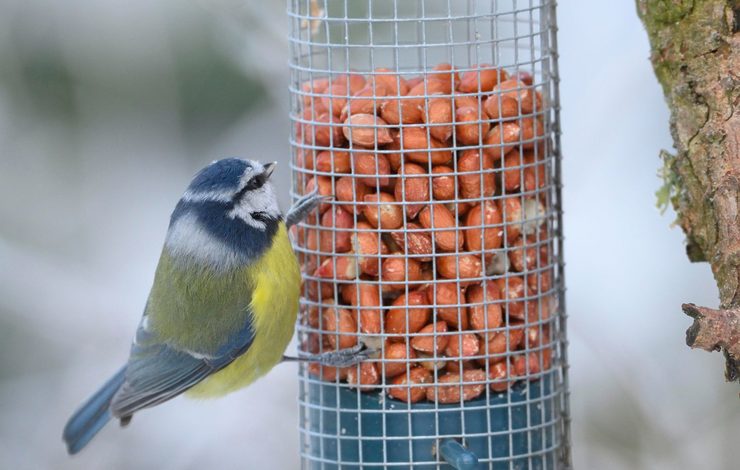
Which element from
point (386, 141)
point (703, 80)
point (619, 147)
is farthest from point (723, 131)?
point (619, 147)

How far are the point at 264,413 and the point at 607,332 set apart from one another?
119cm

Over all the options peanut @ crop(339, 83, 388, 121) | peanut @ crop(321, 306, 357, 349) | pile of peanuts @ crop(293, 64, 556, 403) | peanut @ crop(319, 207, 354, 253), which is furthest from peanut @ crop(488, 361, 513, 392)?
peanut @ crop(339, 83, 388, 121)

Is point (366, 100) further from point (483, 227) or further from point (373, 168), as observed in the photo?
point (483, 227)

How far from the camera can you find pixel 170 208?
14.2ft

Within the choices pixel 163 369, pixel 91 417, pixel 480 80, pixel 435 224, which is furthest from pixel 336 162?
pixel 91 417

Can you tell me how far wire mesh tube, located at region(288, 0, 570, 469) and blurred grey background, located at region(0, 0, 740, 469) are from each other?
0.84 m

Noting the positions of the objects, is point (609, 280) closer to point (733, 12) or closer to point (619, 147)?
point (619, 147)

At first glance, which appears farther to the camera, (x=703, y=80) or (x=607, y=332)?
(x=607, y=332)

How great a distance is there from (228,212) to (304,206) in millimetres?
183

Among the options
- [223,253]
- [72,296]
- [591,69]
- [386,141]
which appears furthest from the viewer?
[72,296]

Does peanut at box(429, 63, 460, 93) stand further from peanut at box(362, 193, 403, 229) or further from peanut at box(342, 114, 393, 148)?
peanut at box(362, 193, 403, 229)

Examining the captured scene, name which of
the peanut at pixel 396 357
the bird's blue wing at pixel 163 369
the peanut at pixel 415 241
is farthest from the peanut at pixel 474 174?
the bird's blue wing at pixel 163 369

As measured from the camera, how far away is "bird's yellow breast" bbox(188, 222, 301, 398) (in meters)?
2.70

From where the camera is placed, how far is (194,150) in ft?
14.0
